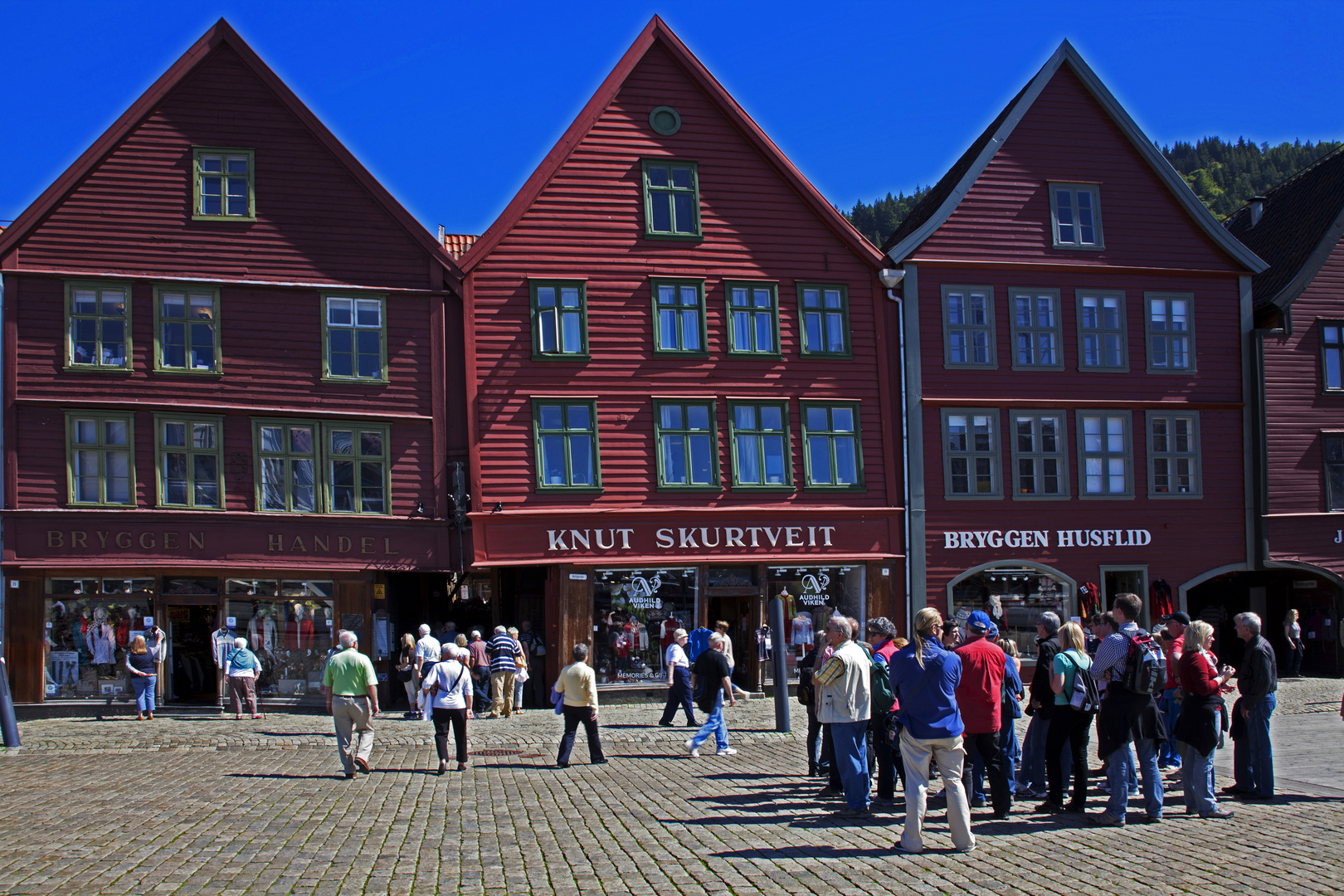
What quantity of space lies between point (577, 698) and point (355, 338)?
11754 mm

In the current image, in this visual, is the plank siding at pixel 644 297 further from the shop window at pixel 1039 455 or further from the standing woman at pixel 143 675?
the standing woman at pixel 143 675

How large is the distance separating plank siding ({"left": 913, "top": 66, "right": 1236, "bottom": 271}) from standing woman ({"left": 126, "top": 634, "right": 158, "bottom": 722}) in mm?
17038

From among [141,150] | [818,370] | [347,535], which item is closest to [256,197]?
[141,150]

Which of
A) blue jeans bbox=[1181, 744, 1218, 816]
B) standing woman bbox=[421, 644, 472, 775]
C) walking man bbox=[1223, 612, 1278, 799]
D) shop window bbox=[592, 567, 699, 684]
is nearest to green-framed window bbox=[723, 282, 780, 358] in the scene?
shop window bbox=[592, 567, 699, 684]

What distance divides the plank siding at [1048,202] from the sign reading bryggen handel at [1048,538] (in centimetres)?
582

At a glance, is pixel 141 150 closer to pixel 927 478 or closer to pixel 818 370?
pixel 818 370

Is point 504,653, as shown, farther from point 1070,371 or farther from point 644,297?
point 1070,371

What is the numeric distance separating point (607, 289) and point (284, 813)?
49.3ft

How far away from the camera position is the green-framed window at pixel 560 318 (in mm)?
24516

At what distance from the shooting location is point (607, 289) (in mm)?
24922

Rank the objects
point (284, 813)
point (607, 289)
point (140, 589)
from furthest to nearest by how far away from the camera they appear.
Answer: point (607, 289)
point (140, 589)
point (284, 813)

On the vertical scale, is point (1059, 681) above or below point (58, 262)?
below

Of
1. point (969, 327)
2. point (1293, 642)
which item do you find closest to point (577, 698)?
point (969, 327)

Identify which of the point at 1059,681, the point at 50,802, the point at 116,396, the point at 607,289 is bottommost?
the point at 50,802
